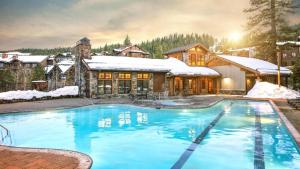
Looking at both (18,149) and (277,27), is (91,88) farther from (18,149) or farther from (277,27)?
(277,27)

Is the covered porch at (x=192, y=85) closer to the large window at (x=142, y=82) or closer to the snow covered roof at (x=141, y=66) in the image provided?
the snow covered roof at (x=141, y=66)

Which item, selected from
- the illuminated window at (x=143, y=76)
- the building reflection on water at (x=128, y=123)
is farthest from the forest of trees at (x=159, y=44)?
the building reflection on water at (x=128, y=123)

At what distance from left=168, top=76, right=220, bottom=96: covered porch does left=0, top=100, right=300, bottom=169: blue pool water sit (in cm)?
1372

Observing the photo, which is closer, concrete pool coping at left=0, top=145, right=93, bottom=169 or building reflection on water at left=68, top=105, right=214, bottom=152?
concrete pool coping at left=0, top=145, right=93, bottom=169

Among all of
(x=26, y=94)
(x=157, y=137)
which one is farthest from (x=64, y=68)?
(x=157, y=137)

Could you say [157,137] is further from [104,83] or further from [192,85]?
[192,85]

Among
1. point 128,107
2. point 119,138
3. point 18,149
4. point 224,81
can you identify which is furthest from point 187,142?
point 224,81

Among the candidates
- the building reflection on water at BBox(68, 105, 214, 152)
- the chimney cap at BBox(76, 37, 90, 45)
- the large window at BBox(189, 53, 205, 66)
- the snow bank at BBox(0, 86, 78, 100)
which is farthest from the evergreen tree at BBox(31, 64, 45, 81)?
the building reflection on water at BBox(68, 105, 214, 152)

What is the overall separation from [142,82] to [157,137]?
56.9 ft

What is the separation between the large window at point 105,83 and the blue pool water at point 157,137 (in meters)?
8.06

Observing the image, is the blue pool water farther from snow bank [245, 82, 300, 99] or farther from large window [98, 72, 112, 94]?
snow bank [245, 82, 300, 99]

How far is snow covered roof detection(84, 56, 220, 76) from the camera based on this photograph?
82.9 feet

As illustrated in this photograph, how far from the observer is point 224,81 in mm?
32531

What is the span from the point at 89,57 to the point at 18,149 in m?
20.9
